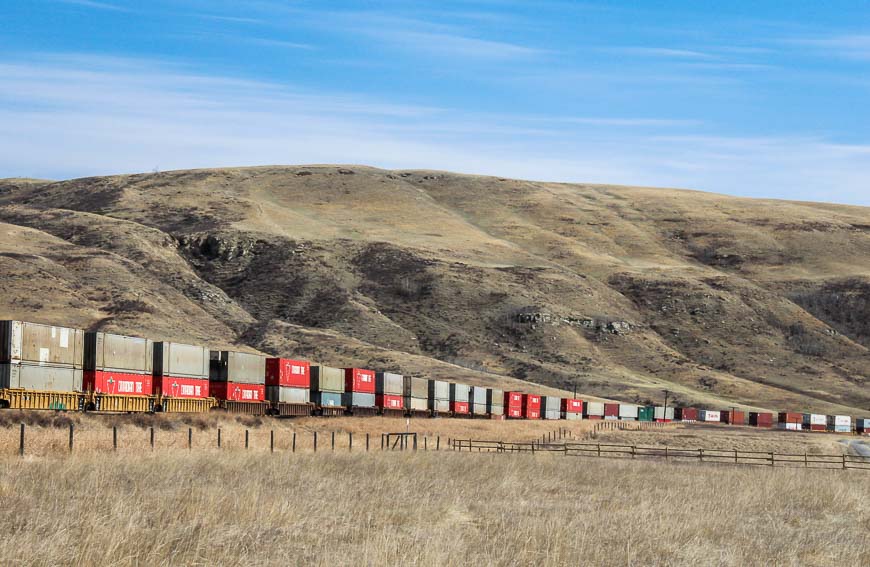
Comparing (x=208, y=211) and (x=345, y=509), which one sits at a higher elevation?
(x=208, y=211)

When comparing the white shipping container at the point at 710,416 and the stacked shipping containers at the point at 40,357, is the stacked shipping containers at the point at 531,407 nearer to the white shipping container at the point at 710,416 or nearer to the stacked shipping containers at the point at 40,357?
the white shipping container at the point at 710,416

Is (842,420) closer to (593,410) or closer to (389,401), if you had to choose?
(593,410)

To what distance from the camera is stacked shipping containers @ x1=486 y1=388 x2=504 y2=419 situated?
9106 centimetres

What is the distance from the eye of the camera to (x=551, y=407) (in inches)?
3976

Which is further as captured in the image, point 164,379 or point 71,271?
point 71,271

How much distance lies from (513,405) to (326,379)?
31681 millimetres

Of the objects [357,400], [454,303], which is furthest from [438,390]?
[454,303]

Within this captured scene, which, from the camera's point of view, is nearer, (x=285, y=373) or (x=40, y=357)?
(x=40, y=357)

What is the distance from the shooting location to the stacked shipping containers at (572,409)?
103m

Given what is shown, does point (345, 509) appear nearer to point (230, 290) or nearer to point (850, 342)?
point (230, 290)

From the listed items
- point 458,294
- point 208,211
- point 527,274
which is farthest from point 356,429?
point 208,211

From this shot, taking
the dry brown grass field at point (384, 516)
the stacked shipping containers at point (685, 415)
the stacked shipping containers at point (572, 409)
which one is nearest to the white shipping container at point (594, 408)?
the stacked shipping containers at point (572, 409)

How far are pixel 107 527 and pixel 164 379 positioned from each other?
3520 cm

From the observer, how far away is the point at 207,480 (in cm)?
2550
